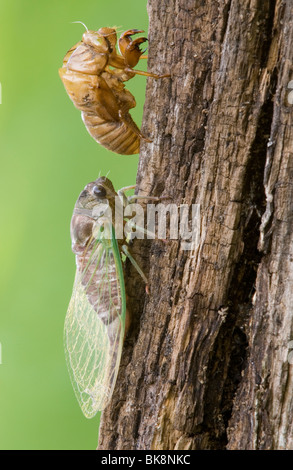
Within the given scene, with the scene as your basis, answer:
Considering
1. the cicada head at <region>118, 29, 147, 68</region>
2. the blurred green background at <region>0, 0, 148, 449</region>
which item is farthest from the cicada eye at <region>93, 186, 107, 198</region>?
the blurred green background at <region>0, 0, 148, 449</region>

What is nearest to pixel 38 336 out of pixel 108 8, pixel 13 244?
pixel 13 244

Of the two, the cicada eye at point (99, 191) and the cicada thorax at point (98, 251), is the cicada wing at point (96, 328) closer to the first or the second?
the cicada thorax at point (98, 251)

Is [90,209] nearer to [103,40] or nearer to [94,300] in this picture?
[94,300]

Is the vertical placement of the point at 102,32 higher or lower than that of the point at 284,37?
higher

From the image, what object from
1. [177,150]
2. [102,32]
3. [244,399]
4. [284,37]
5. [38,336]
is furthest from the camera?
[38,336]

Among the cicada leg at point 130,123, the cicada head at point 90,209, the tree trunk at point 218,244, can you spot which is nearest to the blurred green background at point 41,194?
the cicada head at point 90,209

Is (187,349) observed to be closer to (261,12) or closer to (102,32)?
(261,12)
